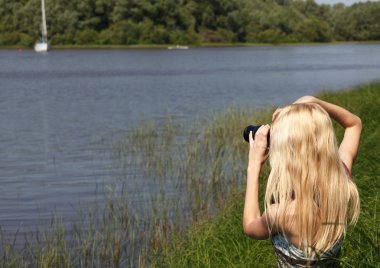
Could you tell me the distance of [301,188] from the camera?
3090 mm

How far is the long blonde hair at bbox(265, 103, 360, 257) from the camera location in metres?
3.04

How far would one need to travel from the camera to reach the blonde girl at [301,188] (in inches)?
120

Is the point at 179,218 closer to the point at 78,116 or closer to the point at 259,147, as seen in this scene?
the point at 259,147

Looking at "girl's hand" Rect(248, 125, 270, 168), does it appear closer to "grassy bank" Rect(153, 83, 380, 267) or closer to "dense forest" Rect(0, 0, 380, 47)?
"grassy bank" Rect(153, 83, 380, 267)

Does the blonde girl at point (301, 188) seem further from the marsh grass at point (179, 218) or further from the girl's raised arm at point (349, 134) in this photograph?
the marsh grass at point (179, 218)

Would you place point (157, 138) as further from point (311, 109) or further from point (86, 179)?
point (311, 109)

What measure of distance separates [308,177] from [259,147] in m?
0.25

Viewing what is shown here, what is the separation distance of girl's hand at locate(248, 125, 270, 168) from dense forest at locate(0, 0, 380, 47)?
103m

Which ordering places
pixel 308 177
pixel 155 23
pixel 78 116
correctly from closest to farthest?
pixel 308 177, pixel 78 116, pixel 155 23

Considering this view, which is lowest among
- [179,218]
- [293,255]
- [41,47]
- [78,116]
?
[41,47]

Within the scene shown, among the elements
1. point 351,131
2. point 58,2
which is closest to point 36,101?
point 351,131

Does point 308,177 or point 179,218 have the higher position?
point 308,177

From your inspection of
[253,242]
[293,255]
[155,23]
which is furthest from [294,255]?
[155,23]

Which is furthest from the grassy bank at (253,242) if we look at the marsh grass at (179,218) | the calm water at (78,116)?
the calm water at (78,116)
